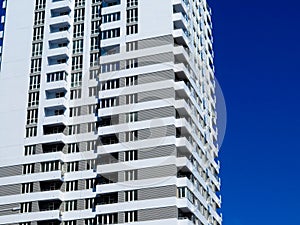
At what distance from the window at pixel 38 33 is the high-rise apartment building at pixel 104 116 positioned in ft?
0.58

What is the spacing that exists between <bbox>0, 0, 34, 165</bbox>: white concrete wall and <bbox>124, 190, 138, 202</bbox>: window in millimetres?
18764

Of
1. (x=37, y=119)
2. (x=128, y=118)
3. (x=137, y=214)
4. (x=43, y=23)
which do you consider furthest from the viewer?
(x=43, y=23)

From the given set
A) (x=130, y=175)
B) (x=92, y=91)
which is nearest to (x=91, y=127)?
(x=92, y=91)

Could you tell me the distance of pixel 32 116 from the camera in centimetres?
8612

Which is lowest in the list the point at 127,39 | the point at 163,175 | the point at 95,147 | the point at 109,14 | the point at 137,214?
the point at 137,214

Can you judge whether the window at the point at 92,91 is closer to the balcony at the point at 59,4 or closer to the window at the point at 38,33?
the window at the point at 38,33

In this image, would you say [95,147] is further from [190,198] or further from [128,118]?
[190,198]

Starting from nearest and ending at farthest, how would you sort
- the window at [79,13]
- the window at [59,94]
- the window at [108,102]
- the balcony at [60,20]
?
1. the window at [108,102]
2. the window at [59,94]
3. the balcony at [60,20]
4. the window at [79,13]

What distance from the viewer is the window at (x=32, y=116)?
85.8 metres

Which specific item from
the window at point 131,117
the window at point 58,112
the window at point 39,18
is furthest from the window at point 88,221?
the window at point 39,18

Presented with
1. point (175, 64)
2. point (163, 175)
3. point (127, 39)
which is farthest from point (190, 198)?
point (127, 39)

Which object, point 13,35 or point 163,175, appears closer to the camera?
point 163,175

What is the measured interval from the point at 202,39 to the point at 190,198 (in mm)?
33598

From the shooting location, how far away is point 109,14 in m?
87.0
